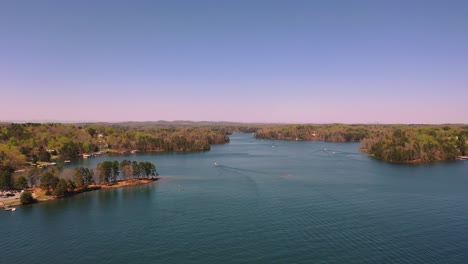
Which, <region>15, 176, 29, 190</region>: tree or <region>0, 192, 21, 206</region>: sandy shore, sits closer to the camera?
<region>0, 192, 21, 206</region>: sandy shore

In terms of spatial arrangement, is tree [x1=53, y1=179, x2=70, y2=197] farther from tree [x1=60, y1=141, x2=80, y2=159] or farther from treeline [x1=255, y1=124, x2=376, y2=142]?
→ treeline [x1=255, y1=124, x2=376, y2=142]

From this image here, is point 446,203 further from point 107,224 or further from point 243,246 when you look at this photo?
point 107,224

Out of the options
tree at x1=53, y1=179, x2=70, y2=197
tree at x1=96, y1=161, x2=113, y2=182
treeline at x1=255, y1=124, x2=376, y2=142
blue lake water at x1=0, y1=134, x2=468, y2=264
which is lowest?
blue lake water at x1=0, y1=134, x2=468, y2=264

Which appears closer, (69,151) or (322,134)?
(69,151)

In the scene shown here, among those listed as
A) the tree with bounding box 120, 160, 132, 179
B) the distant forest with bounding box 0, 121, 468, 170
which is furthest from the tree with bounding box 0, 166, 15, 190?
the distant forest with bounding box 0, 121, 468, 170

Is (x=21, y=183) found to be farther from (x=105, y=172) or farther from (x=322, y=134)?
(x=322, y=134)

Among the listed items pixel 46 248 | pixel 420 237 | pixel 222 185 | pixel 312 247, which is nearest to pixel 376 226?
pixel 420 237

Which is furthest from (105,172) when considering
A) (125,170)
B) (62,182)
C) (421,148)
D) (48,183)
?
(421,148)

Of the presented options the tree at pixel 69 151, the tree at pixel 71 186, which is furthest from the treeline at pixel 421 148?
the tree at pixel 69 151

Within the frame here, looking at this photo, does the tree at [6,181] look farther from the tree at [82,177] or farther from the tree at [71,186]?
the tree at [71,186]
